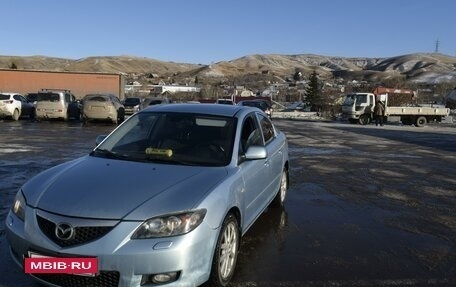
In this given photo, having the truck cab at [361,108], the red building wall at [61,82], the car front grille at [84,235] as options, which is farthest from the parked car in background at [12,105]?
the car front grille at [84,235]

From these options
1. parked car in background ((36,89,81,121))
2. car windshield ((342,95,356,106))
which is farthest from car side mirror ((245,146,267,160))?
car windshield ((342,95,356,106))

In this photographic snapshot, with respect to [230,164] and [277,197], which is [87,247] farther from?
[277,197]

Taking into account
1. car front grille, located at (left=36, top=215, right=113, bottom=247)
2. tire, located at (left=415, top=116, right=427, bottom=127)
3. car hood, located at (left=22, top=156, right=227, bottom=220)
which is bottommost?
tire, located at (left=415, top=116, right=427, bottom=127)

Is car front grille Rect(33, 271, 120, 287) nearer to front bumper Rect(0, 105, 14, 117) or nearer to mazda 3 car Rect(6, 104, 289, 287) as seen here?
mazda 3 car Rect(6, 104, 289, 287)

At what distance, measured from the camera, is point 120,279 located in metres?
3.71

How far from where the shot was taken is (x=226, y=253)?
14.7 feet

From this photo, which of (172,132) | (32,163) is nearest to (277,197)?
(172,132)

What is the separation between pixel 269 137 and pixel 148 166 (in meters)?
2.49

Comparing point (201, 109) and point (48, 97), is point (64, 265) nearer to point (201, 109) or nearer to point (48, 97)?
point (201, 109)

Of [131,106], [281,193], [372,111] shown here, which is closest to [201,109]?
[281,193]

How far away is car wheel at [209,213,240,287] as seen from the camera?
4.21 metres

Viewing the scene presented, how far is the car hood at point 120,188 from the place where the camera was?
3.89 meters

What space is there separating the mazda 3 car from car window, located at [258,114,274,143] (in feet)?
3.48

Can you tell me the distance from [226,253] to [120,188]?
1.08 meters
